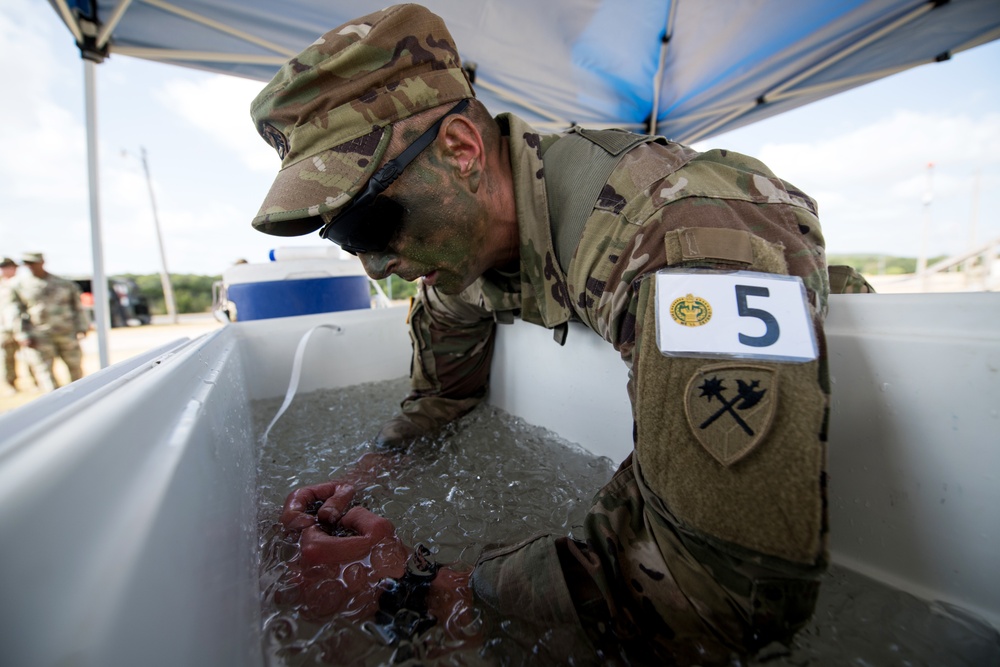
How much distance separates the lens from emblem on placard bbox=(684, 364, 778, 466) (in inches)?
18.7

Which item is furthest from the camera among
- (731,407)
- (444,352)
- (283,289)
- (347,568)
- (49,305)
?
(49,305)

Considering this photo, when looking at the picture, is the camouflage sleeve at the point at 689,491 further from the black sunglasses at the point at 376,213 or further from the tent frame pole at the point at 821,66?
the tent frame pole at the point at 821,66

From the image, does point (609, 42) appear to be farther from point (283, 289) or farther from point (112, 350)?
point (112, 350)

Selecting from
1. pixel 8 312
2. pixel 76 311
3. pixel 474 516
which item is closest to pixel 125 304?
pixel 8 312

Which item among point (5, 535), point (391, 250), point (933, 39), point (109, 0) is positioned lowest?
point (5, 535)

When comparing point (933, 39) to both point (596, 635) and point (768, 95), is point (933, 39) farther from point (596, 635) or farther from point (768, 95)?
point (596, 635)

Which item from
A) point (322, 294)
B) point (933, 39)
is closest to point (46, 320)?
point (322, 294)

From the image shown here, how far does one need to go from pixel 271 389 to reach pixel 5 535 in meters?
1.64

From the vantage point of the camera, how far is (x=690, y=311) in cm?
53

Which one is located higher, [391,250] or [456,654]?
[391,250]

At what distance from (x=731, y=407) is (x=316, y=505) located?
806 mm

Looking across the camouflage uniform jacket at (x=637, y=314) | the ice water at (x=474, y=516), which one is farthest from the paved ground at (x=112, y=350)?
the camouflage uniform jacket at (x=637, y=314)

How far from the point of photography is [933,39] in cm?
213

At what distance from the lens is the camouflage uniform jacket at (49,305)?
348cm
